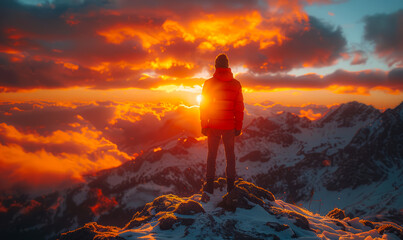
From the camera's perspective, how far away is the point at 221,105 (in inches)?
415

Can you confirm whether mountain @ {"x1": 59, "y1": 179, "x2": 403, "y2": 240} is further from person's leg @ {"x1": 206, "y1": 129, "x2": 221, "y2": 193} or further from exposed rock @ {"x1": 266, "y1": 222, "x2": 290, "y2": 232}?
person's leg @ {"x1": 206, "y1": 129, "x2": 221, "y2": 193}

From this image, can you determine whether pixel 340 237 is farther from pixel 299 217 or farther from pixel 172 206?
pixel 172 206

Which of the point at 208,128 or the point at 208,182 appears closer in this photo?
the point at 208,128

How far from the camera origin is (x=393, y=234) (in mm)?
10156

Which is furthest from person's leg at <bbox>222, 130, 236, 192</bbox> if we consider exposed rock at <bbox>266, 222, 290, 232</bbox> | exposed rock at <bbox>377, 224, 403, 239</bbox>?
exposed rock at <bbox>377, 224, 403, 239</bbox>

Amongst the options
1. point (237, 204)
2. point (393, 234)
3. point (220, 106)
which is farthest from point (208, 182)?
point (393, 234)

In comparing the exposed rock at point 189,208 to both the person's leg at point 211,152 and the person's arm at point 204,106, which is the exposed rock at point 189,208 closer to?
the person's leg at point 211,152

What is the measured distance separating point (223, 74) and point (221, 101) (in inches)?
48.8

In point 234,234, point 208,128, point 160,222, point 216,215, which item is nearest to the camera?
point 234,234

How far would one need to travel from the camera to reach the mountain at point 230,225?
8.73 metres

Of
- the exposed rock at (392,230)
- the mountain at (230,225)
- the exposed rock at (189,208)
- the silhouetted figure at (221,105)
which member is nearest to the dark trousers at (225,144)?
the silhouetted figure at (221,105)

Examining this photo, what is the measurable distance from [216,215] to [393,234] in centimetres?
789

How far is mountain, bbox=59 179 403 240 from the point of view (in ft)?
28.6

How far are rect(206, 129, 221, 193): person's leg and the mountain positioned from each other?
58 cm
